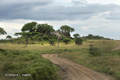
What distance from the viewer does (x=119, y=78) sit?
11469 millimetres

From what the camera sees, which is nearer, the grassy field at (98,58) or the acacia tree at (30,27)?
the grassy field at (98,58)

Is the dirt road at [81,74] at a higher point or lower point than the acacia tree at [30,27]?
lower

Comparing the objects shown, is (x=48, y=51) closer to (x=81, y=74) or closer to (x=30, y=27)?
(x=81, y=74)

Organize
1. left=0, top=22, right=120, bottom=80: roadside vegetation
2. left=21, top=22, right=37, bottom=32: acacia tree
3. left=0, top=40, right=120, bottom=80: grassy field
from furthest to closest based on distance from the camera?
left=21, top=22, right=37, bottom=32: acacia tree
left=0, top=40, right=120, bottom=80: grassy field
left=0, top=22, right=120, bottom=80: roadside vegetation

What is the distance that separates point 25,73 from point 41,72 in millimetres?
1359

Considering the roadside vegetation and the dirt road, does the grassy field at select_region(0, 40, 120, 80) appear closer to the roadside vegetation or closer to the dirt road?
the roadside vegetation

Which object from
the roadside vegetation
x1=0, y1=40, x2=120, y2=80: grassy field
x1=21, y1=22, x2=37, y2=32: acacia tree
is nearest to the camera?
the roadside vegetation

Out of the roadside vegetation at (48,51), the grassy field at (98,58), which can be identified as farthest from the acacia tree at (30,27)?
the grassy field at (98,58)

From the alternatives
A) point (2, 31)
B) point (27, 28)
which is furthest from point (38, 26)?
point (2, 31)

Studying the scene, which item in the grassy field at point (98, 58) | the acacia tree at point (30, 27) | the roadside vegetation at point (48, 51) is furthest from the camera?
the acacia tree at point (30, 27)

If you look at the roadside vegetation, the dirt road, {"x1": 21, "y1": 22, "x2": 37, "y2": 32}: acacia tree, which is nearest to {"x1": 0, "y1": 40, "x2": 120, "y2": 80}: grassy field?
the roadside vegetation

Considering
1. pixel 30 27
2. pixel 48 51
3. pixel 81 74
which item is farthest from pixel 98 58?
pixel 30 27

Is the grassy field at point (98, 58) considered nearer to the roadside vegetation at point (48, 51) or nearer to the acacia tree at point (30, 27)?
the roadside vegetation at point (48, 51)

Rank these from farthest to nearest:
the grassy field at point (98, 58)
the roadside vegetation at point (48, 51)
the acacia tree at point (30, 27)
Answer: the acacia tree at point (30, 27)
the grassy field at point (98, 58)
the roadside vegetation at point (48, 51)
